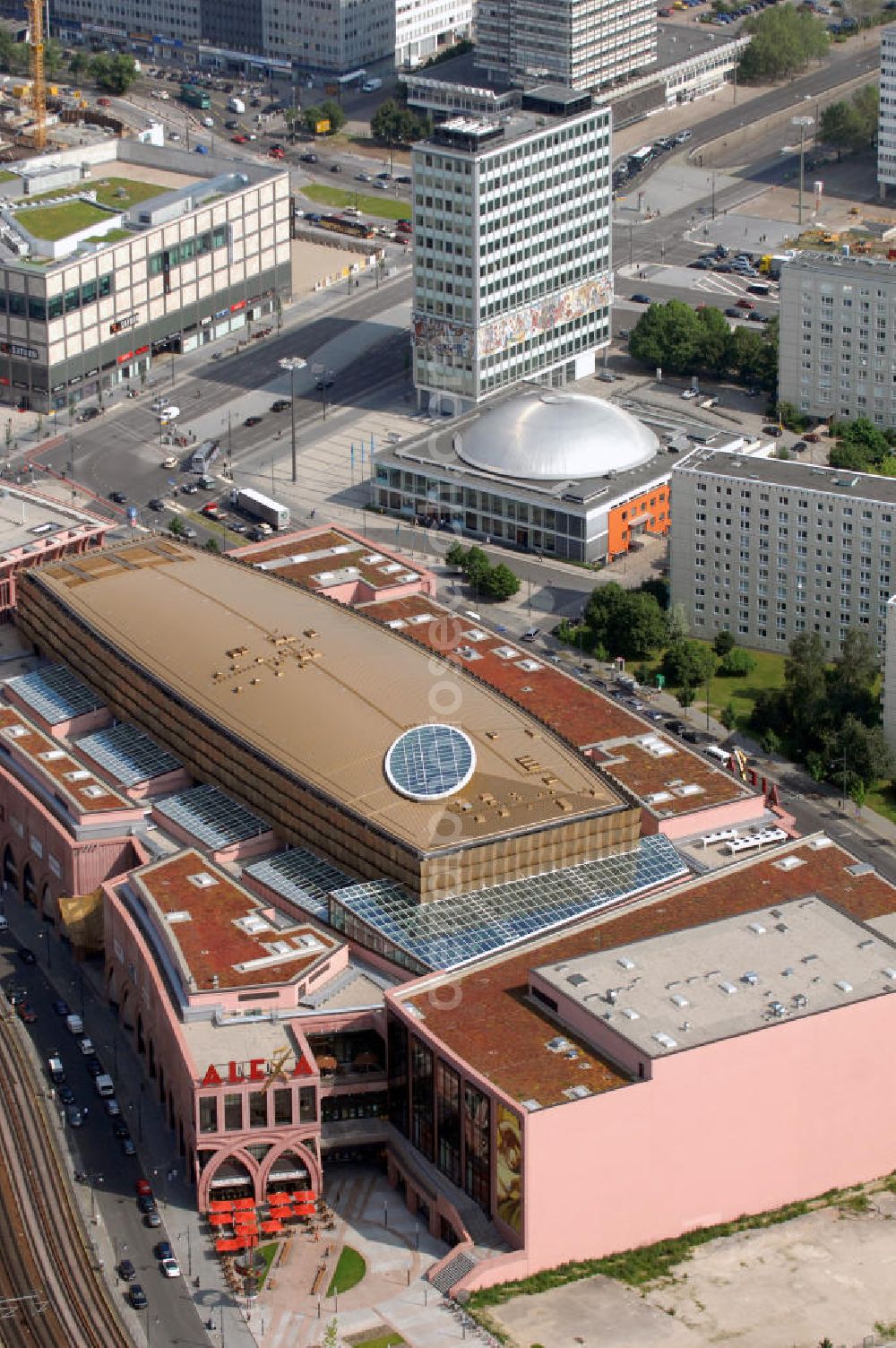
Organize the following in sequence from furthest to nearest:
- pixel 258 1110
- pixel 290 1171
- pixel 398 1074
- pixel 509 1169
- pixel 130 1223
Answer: pixel 398 1074 → pixel 290 1171 → pixel 258 1110 → pixel 130 1223 → pixel 509 1169

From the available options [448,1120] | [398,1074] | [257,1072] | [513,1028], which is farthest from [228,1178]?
[513,1028]

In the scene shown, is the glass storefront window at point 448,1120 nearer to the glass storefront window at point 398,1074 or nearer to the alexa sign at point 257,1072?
the glass storefront window at point 398,1074

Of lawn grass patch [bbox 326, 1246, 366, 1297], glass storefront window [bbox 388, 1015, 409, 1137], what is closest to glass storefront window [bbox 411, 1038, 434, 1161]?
glass storefront window [bbox 388, 1015, 409, 1137]

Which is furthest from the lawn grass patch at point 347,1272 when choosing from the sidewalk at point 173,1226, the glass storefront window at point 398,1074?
the glass storefront window at point 398,1074

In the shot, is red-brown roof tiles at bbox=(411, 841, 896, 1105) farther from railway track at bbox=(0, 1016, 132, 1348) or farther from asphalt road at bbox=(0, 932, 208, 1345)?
railway track at bbox=(0, 1016, 132, 1348)

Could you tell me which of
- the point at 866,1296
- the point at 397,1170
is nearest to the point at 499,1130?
the point at 397,1170

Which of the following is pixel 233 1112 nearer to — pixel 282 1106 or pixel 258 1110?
pixel 258 1110
